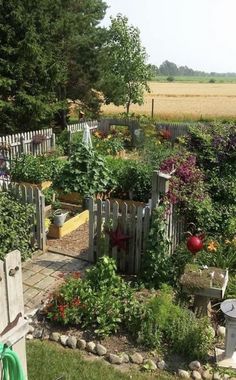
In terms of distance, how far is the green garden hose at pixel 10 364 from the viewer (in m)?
2.58

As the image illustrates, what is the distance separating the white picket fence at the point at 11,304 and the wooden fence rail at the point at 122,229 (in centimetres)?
374

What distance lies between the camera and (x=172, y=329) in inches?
196

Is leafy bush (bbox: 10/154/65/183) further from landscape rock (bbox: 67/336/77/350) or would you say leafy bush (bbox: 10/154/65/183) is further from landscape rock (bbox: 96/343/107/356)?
landscape rock (bbox: 96/343/107/356)

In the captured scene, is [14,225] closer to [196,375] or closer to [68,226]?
[68,226]

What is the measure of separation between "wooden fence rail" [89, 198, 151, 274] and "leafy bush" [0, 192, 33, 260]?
119 centimetres

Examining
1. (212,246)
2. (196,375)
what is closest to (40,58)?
(212,246)

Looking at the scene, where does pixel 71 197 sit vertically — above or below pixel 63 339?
above

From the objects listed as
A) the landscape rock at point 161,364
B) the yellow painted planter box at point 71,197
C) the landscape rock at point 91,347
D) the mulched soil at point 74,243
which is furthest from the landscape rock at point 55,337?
the yellow painted planter box at point 71,197

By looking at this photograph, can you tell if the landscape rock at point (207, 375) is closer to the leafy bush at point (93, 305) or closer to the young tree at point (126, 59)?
the leafy bush at point (93, 305)

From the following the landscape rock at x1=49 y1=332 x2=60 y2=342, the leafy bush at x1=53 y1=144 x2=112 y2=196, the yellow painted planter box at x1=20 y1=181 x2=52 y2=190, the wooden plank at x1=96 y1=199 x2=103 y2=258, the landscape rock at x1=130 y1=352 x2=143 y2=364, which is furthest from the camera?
the yellow painted planter box at x1=20 y1=181 x2=52 y2=190

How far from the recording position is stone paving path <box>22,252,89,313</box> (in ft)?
19.6

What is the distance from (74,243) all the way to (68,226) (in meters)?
0.62

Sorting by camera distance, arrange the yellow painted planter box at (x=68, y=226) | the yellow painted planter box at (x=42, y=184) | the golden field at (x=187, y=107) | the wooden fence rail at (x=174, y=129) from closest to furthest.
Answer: the yellow painted planter box at (x=68, y=226) < the yellow painted planter box at (x=42, y=184) < the wooden fence rail at (x=174, y=129) < the golden field at (x=187, y=107)

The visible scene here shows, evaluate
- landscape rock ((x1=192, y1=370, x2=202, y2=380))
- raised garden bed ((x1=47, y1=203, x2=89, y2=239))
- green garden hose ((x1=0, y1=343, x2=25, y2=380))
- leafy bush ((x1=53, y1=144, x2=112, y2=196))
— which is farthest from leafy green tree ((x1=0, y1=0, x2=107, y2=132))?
green garden hose ((x1=0, y1=343, x2=25, y2=380))
